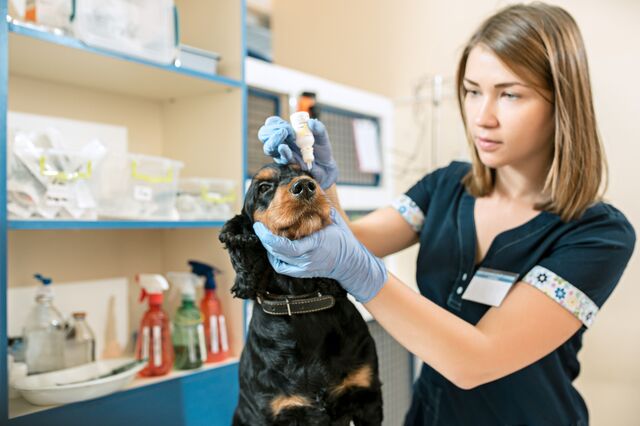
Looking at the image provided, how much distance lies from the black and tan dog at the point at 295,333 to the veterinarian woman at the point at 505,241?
0.05 m

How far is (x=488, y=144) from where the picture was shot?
1.28 meters

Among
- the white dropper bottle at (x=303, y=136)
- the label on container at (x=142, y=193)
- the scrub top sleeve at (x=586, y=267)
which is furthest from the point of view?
the label on container at (x=142, y=193)

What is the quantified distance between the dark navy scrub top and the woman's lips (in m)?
0.22

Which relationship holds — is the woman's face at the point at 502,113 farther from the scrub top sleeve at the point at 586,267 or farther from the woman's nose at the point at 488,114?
the scrub top sleeve at the point at 586,267

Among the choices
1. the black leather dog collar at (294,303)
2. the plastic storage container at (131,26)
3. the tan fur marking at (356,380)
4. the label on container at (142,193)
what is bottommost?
the tan fur marking at (356,380)

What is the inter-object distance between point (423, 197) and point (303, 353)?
779mm

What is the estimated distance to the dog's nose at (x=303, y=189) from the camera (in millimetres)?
866

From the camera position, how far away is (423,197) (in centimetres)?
156

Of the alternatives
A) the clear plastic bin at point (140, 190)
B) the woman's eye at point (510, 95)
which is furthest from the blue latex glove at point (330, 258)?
the clear plastic bin at point (140, 190)

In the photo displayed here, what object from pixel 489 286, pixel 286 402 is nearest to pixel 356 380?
pixel 286 402

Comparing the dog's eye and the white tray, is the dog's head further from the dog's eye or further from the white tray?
the white tray

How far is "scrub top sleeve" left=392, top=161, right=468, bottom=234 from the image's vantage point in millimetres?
1543

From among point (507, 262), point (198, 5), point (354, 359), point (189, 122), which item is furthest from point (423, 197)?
point (198, 5)

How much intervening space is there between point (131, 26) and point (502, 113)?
1.09 m
